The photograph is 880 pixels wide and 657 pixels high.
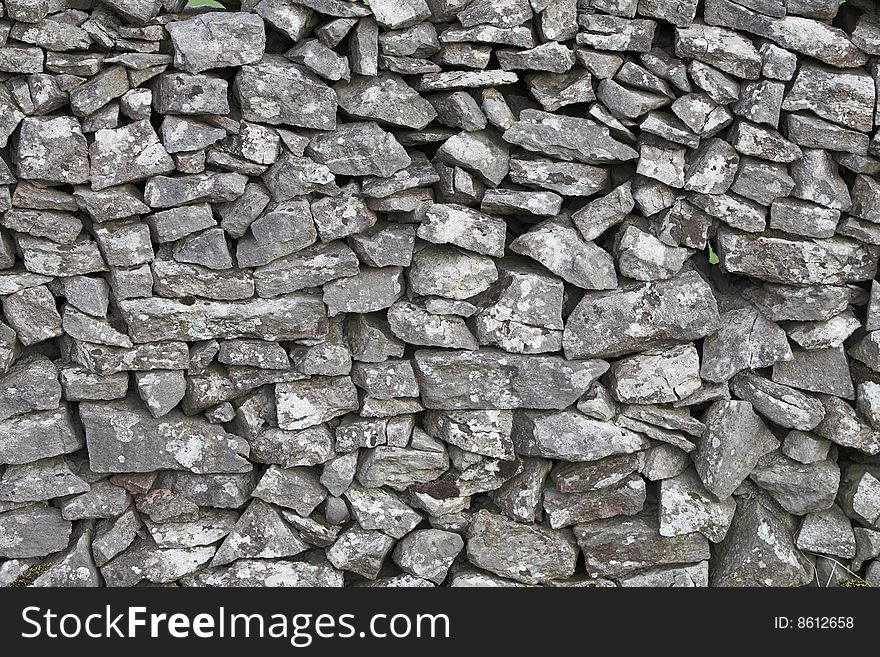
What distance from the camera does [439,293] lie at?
15.3 feet

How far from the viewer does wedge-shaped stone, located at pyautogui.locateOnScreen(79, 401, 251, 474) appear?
4.59 meters

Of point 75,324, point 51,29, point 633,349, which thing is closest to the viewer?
point 51,29

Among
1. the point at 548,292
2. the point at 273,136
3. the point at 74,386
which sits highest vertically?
the point at 273,136

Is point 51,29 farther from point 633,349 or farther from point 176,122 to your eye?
point 633,349

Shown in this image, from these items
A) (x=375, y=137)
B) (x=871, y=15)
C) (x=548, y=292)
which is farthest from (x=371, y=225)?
(x=871, y=15)

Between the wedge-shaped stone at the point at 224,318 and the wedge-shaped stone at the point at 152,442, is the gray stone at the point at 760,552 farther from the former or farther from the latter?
the wedge-shaped stone at the point at 152,442

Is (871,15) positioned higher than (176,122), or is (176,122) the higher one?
(871,15)

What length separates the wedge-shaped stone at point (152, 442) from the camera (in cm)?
459

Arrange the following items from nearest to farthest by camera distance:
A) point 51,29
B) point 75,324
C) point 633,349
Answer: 1. point 51,29
2. point 75,324
3. point 633,349

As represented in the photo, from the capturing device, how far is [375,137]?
4.45 metres

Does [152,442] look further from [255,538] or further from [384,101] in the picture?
[384,101]

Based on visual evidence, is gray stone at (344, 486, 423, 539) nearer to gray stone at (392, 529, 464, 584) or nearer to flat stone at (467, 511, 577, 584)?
gray stone at (392, 529, 464, 584)

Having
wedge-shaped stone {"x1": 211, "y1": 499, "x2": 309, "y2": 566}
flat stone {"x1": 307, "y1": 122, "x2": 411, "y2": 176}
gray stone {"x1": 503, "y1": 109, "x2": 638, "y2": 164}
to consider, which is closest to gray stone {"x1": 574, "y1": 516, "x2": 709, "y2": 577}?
wedge-shaped stone {"x1": 211, "y1": 499, "x2": 309, "y2": 566}

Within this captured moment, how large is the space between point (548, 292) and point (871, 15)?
7.10 feet
